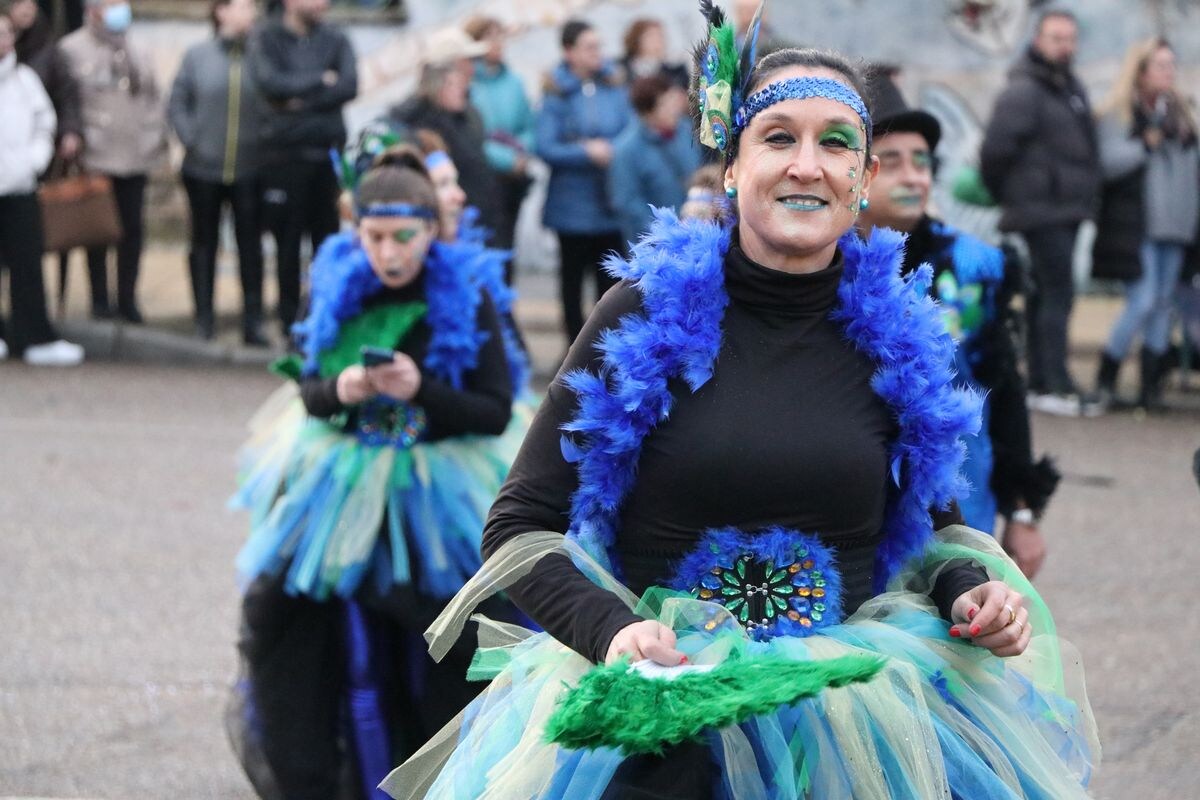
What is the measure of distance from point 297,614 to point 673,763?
2.24 m

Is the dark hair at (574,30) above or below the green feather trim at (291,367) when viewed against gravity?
above

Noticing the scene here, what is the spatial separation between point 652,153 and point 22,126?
3.90 meters

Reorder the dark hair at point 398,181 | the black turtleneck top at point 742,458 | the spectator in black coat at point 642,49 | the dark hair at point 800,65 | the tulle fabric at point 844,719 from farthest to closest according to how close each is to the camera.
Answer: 1. the spectator in black coat at point 642,49
2. the dark hair at point 398,181
3. the dark hair at point 800,65
4. the black turtleneck top at point 742,458
5. the tulle fabric at point 844,719

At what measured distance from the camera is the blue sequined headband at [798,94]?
3051 millimetres

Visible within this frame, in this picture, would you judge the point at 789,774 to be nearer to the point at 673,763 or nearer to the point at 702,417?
the point at 673,763

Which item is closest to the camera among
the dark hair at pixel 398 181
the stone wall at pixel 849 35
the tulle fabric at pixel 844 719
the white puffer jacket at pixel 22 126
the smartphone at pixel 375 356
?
the tulle fabric at pixel 844 719

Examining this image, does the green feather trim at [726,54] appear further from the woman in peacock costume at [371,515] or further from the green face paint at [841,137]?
the woman in peacock costume at [371,515]

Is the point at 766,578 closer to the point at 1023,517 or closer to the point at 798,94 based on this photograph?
the point at 798,94

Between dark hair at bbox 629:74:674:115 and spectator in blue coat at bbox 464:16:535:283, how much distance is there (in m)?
1.05

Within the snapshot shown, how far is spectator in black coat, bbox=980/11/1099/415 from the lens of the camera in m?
11.1

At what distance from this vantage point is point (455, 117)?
424 inches

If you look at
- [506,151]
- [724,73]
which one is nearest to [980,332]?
[724,73]

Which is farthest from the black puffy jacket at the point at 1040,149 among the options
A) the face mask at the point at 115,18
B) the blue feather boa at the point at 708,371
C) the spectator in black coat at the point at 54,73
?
the blue feather boa at the point at 708,371

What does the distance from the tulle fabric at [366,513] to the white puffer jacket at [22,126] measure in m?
7.59
